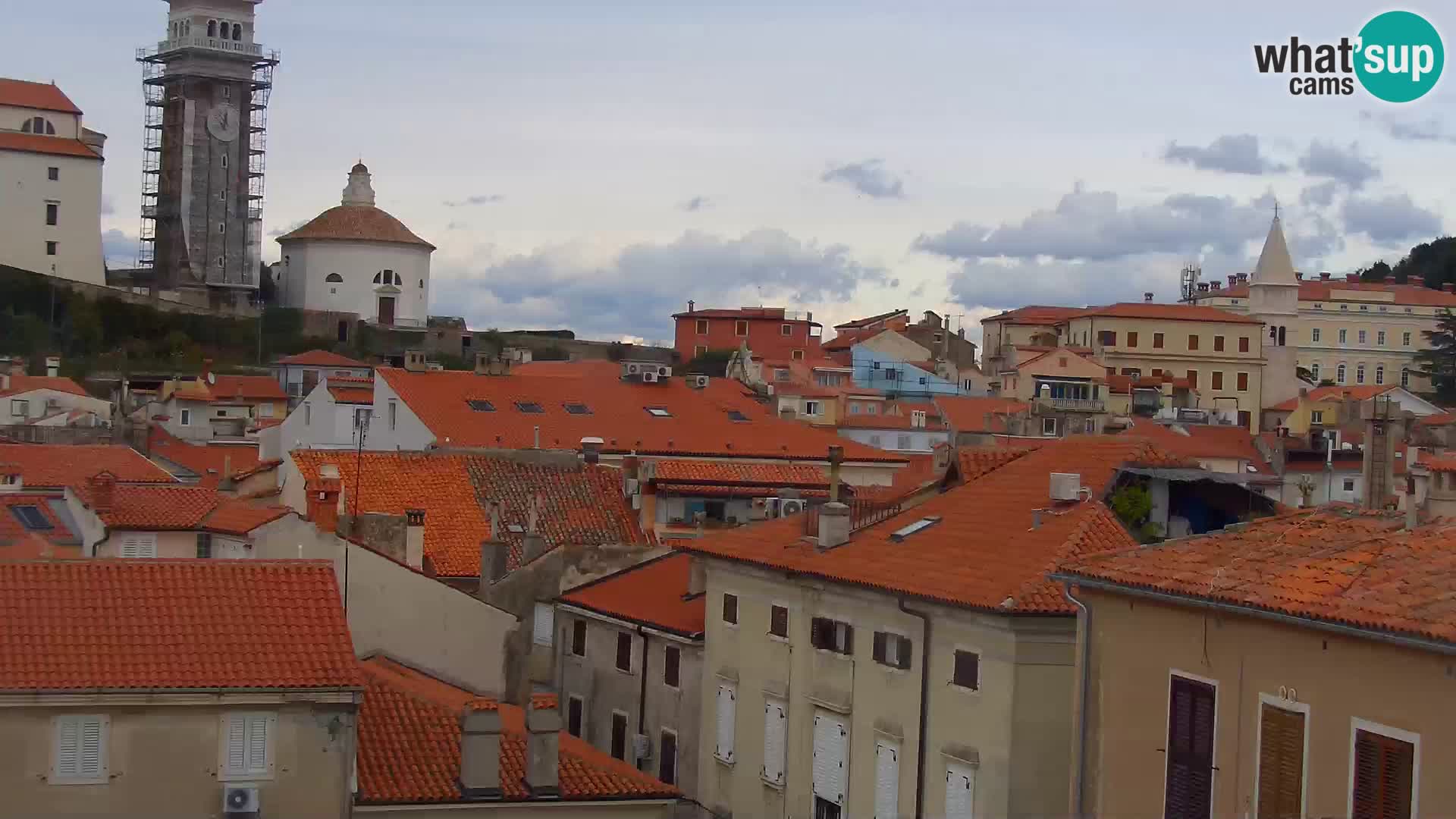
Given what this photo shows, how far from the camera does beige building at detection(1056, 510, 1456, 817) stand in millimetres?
11930

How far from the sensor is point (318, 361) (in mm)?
89250

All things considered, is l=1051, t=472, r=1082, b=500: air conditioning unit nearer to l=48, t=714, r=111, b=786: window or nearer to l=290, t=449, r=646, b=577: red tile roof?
l=48, t=714, r=111, b=786: window

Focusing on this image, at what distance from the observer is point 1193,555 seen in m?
14.6

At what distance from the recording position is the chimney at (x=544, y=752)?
18.7 meters

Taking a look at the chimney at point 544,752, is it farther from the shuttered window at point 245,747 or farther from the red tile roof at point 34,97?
the red tile roof at point 34,97

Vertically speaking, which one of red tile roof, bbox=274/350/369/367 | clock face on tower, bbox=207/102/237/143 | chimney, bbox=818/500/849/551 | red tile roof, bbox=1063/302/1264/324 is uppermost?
clock face on tower, bbox=207/102/237/143

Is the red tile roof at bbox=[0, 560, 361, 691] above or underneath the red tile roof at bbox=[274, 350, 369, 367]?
underneath

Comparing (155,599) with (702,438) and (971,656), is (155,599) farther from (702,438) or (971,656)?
(702,438)

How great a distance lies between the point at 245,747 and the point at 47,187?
290 feet

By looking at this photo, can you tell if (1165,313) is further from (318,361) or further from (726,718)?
(726,718)

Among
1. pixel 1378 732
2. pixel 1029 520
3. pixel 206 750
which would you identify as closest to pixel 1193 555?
pixel 1378 732

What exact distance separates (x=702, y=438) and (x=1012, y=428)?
48.2 ft

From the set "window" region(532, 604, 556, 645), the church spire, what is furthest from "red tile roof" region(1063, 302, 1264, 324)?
"window" region(532, 604, 556, 645)

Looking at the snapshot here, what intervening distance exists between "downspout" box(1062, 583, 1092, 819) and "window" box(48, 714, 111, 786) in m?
7.44
